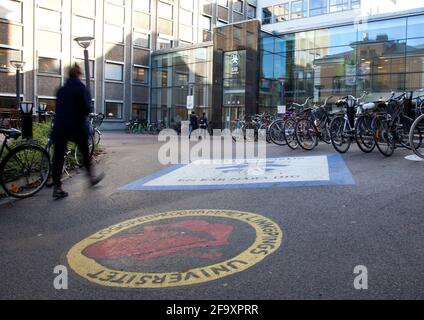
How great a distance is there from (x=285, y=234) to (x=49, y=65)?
35946 mm

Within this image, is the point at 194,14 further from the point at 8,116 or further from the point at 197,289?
the point at 197,289

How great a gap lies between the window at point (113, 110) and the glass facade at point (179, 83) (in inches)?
134

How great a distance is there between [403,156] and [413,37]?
21165 millimetres

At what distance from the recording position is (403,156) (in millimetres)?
9477

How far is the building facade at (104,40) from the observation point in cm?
3400

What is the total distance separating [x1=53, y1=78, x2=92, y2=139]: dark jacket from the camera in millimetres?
5832

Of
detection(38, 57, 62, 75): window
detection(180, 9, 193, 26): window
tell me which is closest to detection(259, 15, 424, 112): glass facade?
detection(180, 9, 193, 26): window

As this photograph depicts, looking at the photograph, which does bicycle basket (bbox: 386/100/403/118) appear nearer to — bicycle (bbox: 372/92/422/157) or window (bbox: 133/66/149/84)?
bicycle (bbox: 372/92/422/157)

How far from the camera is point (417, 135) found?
8.36 meters

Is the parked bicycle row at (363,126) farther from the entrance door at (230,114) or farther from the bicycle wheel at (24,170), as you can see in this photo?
the entrance door at (230,114)

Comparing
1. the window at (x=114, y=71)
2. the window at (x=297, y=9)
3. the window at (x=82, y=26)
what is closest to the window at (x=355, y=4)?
the window at (x=297, y=9)
